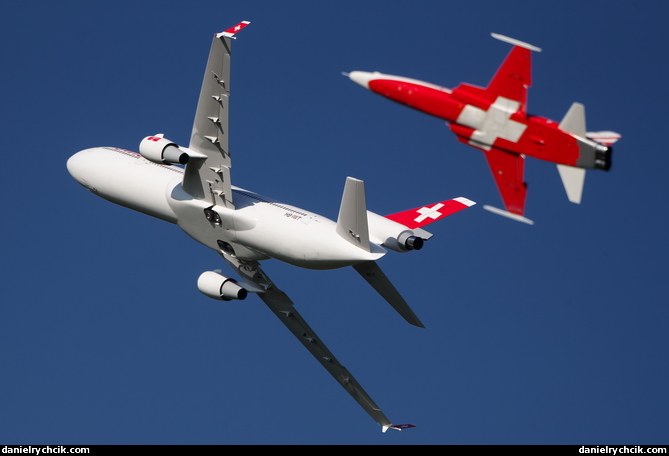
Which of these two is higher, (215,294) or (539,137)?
(215,294)

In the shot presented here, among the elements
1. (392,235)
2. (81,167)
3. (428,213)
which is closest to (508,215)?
(392,235)

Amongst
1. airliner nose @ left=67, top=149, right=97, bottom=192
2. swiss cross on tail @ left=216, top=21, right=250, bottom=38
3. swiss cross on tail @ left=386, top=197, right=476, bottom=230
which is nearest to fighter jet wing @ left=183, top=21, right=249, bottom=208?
swiss cross on tail @ left=216, top=21, right=250, bottom=38

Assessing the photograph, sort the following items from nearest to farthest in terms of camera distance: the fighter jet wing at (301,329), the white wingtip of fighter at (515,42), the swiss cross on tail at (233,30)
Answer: the white wingtip of fighter at (515,42)
the swiss cross on tail at (233,30)
the fighter jet wing at (301,329)

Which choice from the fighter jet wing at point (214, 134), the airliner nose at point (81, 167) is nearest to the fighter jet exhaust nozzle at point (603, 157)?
the fighter jet wing at point (214, 134)

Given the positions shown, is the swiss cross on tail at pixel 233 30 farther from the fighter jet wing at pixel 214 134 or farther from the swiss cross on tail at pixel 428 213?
the swiss cross on tail at pixel 428 213

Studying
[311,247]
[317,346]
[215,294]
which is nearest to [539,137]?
[311,247]

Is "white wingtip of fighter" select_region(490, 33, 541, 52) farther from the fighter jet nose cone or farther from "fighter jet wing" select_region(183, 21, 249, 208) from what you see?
"fighter jet wing" select_region(183, 21, 249, 208)

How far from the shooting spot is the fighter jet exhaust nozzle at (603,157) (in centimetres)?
2862

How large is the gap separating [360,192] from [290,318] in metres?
11.4

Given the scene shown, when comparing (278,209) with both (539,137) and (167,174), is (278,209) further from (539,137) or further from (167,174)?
(539,137)

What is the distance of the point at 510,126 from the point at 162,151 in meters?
16.4

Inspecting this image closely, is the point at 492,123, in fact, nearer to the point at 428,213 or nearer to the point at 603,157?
the point at 603,157

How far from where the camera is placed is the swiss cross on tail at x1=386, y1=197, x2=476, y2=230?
4323 cm

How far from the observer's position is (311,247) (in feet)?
135
